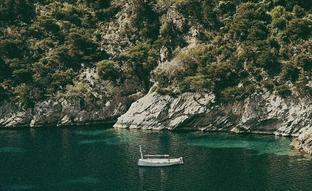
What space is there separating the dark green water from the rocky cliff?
5.99m

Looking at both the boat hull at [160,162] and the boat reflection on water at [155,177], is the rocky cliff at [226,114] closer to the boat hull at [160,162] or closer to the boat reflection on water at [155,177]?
the boat hull at [160,162]

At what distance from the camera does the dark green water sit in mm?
128375

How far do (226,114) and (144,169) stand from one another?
51.8m

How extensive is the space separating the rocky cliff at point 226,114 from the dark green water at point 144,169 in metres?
5.99

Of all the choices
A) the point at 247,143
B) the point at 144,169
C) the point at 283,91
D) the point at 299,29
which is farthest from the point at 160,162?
the point at 299,29

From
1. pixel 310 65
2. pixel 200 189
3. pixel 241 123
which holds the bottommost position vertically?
pixel 200 189

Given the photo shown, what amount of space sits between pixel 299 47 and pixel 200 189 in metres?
86.9

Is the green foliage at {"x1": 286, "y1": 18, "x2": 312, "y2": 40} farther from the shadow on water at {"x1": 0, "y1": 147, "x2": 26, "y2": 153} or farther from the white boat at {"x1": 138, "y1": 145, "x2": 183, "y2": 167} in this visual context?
the shadow on water at {"x1": 0, "y1": 147, "x2": 26, "y2": 153}

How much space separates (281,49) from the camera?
191000mm

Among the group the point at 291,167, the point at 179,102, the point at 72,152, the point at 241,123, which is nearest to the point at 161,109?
the point at 179,102

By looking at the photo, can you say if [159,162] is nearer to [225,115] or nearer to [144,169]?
[144,169]

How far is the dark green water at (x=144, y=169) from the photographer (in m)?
128

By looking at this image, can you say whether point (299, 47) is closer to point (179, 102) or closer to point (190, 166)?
point (179, 102)

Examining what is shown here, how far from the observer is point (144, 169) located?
144250 millimetres
